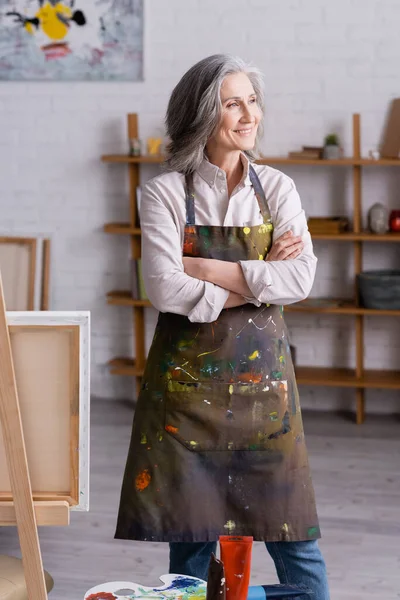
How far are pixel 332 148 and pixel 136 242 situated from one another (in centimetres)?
122

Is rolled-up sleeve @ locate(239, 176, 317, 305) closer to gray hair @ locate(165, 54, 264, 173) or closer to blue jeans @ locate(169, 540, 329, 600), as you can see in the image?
gray hair @ locate(165, 54, 264, 173)

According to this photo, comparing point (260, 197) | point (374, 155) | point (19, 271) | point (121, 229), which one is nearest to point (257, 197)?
point (260, 197)

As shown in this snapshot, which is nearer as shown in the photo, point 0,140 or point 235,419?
point 235,419

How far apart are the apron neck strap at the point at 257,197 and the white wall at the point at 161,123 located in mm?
2970

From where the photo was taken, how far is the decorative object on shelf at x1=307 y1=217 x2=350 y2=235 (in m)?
5.01

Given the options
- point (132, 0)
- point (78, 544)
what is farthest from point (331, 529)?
point (132, 0)

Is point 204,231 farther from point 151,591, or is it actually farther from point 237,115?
point 151,591

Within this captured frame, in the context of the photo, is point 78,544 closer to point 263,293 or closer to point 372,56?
point 263,293

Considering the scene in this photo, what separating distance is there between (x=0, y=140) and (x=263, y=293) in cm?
367

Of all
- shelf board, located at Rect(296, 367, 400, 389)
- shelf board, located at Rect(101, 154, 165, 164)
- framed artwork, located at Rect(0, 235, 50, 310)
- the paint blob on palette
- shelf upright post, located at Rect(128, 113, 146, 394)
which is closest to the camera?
the paint blob on palette

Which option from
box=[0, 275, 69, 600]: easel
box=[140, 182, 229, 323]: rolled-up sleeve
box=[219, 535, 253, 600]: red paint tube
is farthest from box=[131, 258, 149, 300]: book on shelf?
box=[219, 535, 253, 600]: red paint tube

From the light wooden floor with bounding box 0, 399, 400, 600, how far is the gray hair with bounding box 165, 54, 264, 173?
153 cm

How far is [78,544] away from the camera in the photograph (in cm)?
346

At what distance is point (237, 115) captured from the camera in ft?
7.25
